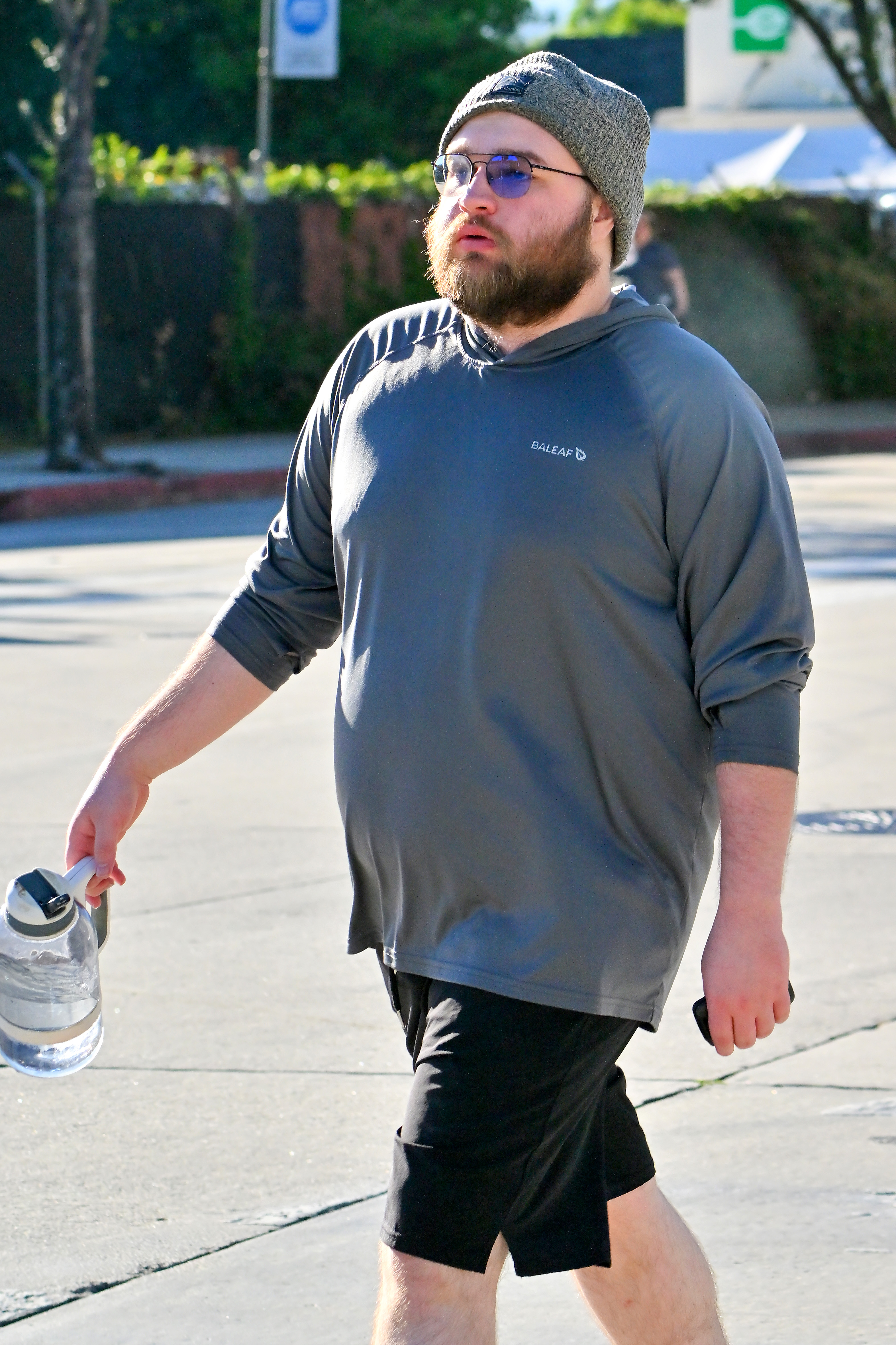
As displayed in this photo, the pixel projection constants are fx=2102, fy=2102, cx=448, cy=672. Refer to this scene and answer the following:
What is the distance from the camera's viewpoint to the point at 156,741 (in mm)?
3029

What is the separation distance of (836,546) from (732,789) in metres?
11.3

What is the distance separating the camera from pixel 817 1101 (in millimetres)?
4387

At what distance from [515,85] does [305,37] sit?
71.9 feet

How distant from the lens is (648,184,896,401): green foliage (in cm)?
2667

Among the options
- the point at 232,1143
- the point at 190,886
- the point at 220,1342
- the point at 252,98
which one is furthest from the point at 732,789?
the point at 252,98

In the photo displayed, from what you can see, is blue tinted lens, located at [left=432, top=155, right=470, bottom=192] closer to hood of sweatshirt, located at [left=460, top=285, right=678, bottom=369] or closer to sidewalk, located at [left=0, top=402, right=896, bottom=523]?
hood of sweatshirt, located at [left=460, top=285, right=678, bottom=369]

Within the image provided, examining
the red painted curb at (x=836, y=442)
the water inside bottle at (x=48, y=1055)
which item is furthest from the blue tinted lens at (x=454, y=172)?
the red painted curb at (x=836, y=442)

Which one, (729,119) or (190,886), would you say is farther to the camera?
(729,119)

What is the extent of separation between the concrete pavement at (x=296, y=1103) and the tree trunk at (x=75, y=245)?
34.9 ft

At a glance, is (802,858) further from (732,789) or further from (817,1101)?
(732,789)

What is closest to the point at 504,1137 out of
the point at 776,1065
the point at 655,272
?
the point at 776,1065

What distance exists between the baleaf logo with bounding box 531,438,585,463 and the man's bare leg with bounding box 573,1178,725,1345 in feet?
3.21

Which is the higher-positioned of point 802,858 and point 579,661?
point 579,661

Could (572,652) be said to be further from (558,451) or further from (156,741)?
(156,741)
